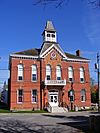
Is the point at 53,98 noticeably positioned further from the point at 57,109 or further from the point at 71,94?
the point at 71,94

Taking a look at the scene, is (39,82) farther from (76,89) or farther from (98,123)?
(98,123)

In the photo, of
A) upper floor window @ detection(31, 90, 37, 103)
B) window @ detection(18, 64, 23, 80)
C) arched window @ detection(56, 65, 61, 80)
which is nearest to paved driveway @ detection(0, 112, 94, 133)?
upper floor window @ detection(31, 90, 37, 103)

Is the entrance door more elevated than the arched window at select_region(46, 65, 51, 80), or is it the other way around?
the arched window at select_region(46, 65, 51, 80)

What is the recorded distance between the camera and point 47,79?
50594 mm

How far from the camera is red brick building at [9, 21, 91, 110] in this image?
48875mm

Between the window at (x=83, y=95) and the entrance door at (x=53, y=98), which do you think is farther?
the window at (x=83, y=95)

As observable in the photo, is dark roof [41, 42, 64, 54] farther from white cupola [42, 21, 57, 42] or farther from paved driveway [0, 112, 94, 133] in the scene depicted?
paved driveway [0, 112, 94, 133]

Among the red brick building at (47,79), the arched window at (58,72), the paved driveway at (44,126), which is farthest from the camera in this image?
the arched window at (58,72)

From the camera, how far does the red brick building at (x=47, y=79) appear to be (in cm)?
4888

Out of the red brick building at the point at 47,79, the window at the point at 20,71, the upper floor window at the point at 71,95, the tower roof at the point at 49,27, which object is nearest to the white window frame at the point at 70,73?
the red brick building at the point at 47,79

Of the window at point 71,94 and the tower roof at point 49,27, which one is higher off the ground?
the tower roof at point 49,27

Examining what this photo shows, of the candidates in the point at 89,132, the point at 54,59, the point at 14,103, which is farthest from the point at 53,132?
the point at 54,59

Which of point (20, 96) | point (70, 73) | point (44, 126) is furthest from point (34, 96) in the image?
point (44, 126)

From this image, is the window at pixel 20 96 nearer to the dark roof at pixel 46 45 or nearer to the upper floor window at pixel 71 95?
the dark roof at pixel 46 45
